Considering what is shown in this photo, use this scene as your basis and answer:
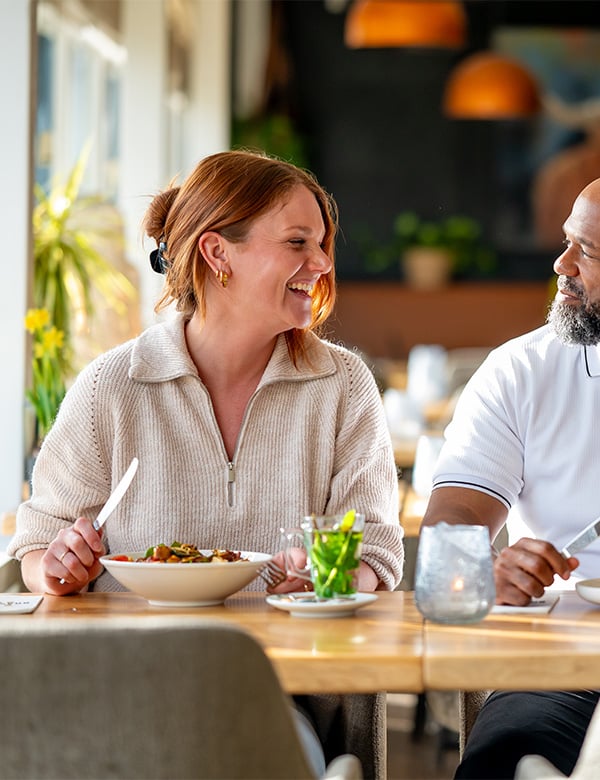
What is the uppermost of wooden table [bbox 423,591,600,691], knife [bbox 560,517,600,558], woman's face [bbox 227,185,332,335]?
woman's face [bbox 227,185,332,335]

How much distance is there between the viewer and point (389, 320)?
10055 millimetres

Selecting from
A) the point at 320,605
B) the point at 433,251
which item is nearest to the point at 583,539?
the point at 320,605

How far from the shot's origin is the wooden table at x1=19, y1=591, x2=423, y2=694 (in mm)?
1417

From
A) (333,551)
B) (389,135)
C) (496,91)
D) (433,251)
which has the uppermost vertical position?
(496,91)

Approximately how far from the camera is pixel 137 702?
3.76 ft

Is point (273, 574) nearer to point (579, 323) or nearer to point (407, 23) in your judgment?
point (579, 323)

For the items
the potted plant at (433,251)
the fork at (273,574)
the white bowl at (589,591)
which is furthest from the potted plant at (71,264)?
the potted plant at (433,251)

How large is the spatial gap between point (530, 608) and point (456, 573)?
18 centimetres

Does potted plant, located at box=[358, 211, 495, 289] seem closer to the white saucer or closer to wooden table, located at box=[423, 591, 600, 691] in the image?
the white saucer

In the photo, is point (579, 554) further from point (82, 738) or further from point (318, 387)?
point (82, 738)

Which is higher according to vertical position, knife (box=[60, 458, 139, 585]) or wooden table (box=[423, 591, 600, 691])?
knife (box=[60, 458, 139, 585])

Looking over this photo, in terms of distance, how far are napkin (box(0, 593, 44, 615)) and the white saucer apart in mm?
319

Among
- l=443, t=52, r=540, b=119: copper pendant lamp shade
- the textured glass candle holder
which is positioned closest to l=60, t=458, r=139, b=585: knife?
the textured glass candle holder

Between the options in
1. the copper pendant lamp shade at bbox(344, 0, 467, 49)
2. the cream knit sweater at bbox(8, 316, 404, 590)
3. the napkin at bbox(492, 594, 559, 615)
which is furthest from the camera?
the copper pendant lamp shade at bbox(344, 0, 467, 49)
